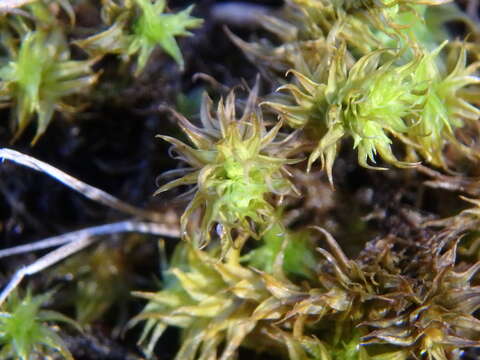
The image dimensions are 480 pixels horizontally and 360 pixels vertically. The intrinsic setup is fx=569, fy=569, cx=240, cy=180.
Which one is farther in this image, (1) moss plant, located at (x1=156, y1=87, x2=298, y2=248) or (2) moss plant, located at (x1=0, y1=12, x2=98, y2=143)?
(2) moss plant, located at (x1=0, y1=12, x2=98, y2=143)

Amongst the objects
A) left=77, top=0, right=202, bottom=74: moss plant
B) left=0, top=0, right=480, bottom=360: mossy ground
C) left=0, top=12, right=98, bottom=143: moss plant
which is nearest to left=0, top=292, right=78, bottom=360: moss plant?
left=0, top=0, right=480, bottom=360: mossy ground

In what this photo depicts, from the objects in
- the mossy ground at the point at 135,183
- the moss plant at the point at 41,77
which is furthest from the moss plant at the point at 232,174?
the moss plant at the point at 41,77

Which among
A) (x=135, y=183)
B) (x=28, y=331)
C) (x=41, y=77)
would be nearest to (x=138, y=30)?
(x=41, y=77)

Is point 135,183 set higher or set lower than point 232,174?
lower

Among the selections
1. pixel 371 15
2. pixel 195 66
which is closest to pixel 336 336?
pixel 371 15

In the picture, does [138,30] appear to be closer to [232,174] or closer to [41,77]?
[41,77]

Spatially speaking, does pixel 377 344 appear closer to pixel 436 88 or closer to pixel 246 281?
pixel 246 281

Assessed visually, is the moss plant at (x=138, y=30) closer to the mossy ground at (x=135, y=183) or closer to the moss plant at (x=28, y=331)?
the mossy ground at (x=135, y=183)

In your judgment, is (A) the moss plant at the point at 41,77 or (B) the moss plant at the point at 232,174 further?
(A) the moss plant at the point at 41,77

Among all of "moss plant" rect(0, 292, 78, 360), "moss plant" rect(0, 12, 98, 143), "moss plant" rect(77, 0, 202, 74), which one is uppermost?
"moss plant" rect(77, 0, 202, 74)

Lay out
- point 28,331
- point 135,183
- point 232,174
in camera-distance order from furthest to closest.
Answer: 1. point 135,183
2. point 28,331
3. point 232,174

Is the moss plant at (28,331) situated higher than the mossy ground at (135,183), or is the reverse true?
the mossy ground at (135,183)

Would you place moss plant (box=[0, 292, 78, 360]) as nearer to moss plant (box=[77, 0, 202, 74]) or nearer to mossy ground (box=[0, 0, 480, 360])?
mossy ground (box=[0, 0, 480, 360])
